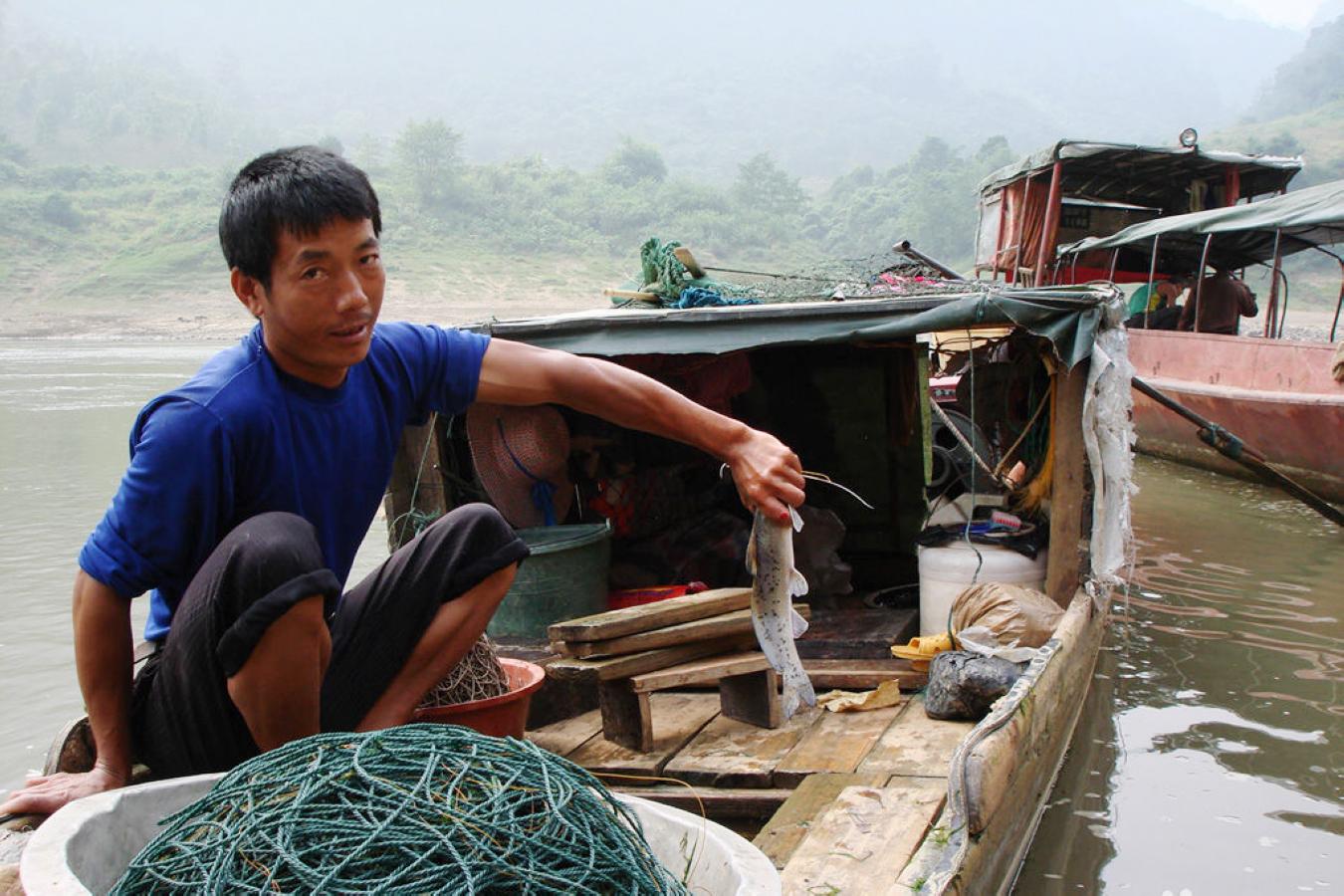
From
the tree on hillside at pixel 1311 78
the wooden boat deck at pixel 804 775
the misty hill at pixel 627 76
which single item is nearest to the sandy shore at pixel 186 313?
the wooden boat deck at pixel 804 775

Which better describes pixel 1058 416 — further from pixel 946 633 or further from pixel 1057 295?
pixel 946 633

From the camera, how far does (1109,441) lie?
4.56m

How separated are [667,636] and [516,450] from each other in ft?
5.76

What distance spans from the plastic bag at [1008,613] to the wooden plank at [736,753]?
30.1 inches

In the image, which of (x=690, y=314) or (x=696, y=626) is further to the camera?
(x=690, y=314)

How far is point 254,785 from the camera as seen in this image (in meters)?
1.60

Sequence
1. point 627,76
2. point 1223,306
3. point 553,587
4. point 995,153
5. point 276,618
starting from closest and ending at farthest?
point 276,618 < point 553,587 < point 1223,306 < point 995,153 < point 627,76

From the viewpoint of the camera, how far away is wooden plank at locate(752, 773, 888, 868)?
112 inches

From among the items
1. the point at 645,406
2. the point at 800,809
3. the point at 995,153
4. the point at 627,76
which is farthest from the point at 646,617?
the point at 627,76

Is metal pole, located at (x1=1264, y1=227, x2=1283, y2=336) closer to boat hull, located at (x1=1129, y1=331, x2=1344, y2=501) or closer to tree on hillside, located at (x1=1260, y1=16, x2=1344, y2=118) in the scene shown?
boat hull, located at (x1=1129, y1=331, x2=1344, y2=501)

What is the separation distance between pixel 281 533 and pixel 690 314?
9.23 feet

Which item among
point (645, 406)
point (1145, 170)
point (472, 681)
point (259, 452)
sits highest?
point (1145, 170)

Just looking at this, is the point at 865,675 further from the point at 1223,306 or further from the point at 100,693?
the point at 1223,306

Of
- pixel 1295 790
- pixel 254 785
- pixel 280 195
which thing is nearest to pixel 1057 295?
pixel 1295 790
